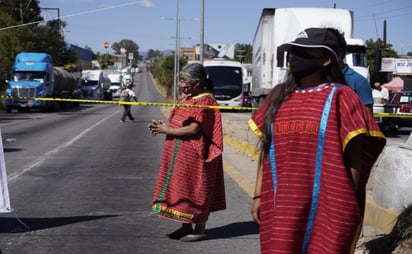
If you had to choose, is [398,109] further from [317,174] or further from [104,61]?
[104,61]

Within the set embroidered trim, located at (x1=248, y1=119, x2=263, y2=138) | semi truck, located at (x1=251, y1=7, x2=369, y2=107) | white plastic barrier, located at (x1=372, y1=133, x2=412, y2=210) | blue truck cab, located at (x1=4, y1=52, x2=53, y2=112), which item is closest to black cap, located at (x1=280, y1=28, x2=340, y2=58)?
embroidered trim, located at (x1=248, y1=119, x2=263, y2=138)

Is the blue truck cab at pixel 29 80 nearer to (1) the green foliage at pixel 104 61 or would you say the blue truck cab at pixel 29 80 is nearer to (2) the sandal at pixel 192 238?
(2) the sandal at pixel 192 238

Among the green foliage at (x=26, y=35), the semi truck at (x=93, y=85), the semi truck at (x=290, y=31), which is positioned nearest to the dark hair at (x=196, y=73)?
the semi truck at (x=290, y=31)

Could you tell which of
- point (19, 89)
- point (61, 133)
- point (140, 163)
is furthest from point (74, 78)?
point (140, 163)

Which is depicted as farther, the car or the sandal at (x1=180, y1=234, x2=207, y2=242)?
the car

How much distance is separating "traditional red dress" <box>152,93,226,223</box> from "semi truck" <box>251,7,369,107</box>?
10712 millimetres

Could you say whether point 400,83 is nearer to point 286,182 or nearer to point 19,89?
point 19,89

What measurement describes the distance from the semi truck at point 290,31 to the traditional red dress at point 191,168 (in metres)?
10.7

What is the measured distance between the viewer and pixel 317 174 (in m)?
3.50

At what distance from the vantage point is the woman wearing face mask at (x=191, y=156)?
684 cm

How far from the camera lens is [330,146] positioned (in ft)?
11.4

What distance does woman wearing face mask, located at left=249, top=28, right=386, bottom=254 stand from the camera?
3479 mm

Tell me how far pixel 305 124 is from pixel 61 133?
20.0m

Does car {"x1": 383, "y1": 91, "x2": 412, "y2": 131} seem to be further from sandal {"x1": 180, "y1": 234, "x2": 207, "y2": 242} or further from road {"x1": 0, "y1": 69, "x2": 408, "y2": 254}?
sandal {"x1": 180, "y1": 234, "x2": 207, "y2": 242}
